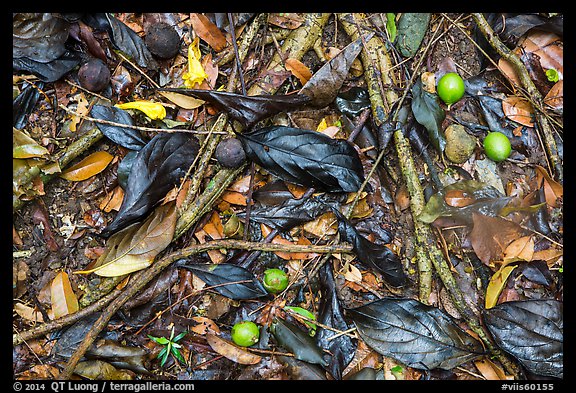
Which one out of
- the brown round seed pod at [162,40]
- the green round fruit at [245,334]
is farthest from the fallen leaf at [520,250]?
the brown round seed pod at [162,40]

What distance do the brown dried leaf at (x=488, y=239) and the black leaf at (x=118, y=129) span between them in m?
2.54

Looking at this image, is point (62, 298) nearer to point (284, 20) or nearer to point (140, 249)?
point (140, 249)

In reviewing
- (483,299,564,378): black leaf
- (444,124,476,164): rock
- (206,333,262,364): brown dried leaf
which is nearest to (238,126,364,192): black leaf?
(444,124,476,164): rock

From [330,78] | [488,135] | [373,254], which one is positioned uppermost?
[330,78]

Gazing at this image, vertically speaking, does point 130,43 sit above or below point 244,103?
above

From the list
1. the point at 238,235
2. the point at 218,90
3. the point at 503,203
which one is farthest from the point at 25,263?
the point at 503,203

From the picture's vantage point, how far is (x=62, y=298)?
315cm

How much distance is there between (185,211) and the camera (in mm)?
3203

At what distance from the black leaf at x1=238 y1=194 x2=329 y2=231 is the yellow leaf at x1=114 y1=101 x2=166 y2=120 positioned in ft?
3.15

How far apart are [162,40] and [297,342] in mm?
2399

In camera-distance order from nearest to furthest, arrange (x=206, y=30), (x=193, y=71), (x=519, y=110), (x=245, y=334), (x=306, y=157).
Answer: (x=245, y=334) → (x=306, y=157) → (x=193, y=71) → (x=206, y=30) → (x=519, y=110)

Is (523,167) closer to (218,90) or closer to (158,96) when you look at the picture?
(218,90)

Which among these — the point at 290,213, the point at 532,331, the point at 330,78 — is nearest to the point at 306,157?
the point at 290,213

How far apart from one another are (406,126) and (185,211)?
179 cm
